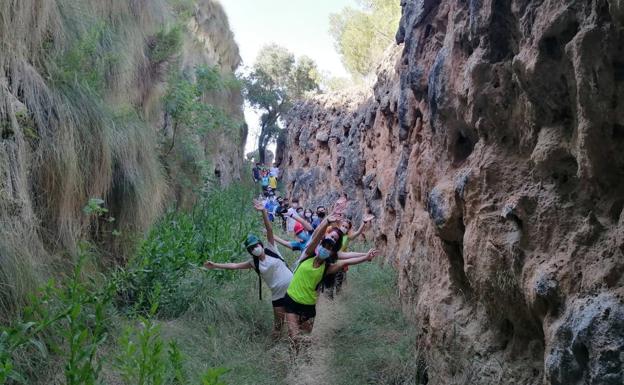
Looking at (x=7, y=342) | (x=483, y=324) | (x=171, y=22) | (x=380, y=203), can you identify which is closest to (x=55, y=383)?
(x=7, y=342)

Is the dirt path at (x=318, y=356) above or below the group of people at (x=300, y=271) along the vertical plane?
below

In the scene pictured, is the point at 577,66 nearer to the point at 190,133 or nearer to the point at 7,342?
the point at 7,342

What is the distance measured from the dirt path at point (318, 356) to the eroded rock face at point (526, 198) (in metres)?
0.69

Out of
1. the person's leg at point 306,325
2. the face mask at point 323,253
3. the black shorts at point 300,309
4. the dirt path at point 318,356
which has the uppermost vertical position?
the face mask at point 323,253

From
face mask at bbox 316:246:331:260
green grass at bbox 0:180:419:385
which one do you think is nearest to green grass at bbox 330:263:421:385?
green grass at bbox 0:180:419:385

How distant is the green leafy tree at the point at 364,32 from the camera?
17.7 metres

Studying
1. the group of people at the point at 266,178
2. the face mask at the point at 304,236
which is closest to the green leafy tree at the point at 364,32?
the group of people at the point at 266,178

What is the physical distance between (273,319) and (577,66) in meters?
3.75

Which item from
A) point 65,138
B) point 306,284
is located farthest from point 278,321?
point 65,138

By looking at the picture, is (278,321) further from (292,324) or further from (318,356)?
(318,356)

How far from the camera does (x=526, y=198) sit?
92.4 inches

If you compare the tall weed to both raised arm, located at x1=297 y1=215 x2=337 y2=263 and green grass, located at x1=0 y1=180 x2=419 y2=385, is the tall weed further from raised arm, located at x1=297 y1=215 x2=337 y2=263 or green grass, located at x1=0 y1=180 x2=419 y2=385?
raised arm, located at x1=297 y1=215 x2=337 y2=263

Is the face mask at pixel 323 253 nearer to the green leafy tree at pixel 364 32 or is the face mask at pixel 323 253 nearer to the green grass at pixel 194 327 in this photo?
the green grass at pixel 194 327

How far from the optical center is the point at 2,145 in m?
3.39
